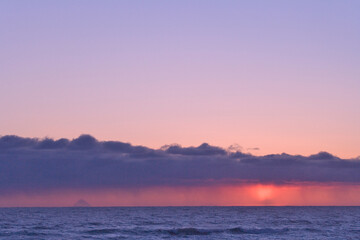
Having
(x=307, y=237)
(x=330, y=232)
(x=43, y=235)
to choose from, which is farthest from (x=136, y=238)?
(x=330, y=232)

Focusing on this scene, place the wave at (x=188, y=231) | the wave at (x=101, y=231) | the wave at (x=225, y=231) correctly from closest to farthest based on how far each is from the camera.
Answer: the wave at (x=101, y=231) < the wave at (x=188, y=231) < the wave at (x=225, y=231)

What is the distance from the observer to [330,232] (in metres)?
69.0

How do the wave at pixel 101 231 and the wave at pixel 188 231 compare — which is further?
the wave at pixel 188 231

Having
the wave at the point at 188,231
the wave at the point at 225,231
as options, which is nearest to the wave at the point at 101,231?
the wave at the point at 188,231

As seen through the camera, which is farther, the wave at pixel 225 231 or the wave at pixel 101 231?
the wave at pixel 225 231

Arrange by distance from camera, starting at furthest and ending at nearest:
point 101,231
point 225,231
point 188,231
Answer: point 225,231 < point 188,231 < point 101,231

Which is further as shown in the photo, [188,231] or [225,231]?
[225,231]

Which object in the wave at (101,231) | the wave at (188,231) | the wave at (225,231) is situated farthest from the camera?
the wave at (225,231)

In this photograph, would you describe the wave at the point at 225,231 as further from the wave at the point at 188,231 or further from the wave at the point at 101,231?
the wave at the point at 101,231

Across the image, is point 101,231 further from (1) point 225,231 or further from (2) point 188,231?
(1) point 225,231

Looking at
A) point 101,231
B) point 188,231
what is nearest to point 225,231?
point 188,231

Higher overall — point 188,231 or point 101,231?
point 188,231

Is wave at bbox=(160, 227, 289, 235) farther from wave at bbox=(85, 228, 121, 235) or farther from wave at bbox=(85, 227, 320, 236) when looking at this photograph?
wave at bbox=(85, 228, 121, 235)

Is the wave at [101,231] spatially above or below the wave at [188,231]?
below
